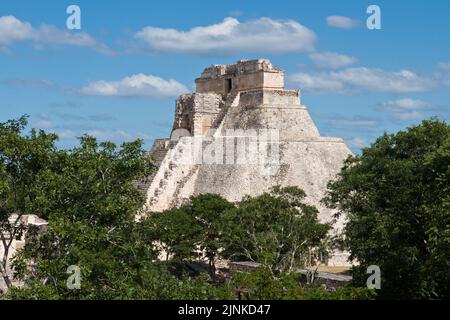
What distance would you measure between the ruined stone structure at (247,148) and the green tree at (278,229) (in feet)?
22.5

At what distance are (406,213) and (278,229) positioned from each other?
1111 centimetres

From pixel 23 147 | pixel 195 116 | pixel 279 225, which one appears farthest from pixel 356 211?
pixel 195 116

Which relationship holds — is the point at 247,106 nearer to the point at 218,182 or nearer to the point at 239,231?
the point at 218,182

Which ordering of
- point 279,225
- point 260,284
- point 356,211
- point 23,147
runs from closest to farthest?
point 260,284 < point 23,147 < point 356,211 < point 279,225

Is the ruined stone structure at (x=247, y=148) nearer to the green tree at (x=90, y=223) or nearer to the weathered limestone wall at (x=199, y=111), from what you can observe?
the weathered limestone wall at (x=199, y=111)

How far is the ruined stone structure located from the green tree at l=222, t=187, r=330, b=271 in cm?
686

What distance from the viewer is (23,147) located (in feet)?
74.5

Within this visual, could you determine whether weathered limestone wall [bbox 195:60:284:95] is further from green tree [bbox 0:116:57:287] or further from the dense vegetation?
green tree [bbox 0:116:57:287]

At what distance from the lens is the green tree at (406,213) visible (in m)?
22.7

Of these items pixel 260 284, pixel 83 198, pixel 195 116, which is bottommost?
pixel 260 284

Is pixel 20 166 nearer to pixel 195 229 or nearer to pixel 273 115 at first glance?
pixel 195 229

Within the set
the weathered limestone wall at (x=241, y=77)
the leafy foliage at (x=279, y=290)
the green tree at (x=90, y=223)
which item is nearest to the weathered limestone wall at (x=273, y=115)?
the weathered limestone wall at (x=241, y=77)

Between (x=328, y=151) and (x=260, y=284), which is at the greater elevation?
(x=328, y=151)

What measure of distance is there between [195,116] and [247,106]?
10.8ft
